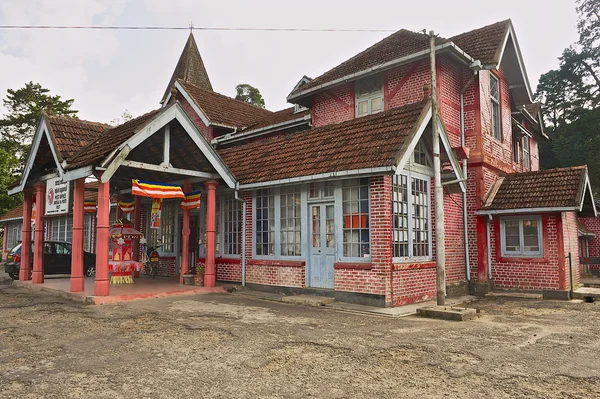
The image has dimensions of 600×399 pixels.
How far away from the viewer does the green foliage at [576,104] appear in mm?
32781

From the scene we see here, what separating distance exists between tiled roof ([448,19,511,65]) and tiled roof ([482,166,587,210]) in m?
3.67

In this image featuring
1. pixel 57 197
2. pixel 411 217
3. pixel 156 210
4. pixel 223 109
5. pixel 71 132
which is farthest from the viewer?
pixel 223 109

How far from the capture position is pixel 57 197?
458 inches

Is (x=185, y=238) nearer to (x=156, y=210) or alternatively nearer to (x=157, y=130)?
(x=156, y=210)

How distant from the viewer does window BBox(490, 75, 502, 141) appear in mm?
14578

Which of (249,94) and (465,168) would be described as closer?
(465,168)

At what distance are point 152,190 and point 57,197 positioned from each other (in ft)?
9.09

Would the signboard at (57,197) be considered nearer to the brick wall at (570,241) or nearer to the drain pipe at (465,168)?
the drain pipe at (465,168)

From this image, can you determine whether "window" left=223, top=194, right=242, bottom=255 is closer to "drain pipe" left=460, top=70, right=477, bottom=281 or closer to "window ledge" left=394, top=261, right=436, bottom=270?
"window ledge" left=394, top=261, right=436, bottom=270

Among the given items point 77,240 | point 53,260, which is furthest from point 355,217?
point 53,260

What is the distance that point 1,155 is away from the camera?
1077 inches

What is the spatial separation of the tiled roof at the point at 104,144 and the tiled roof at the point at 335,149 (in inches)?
123

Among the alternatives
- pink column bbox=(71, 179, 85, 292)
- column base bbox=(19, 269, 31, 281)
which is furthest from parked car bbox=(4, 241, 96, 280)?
pink column bbox=(71, 179, 85, 292)

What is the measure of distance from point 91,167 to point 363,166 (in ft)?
19.9
